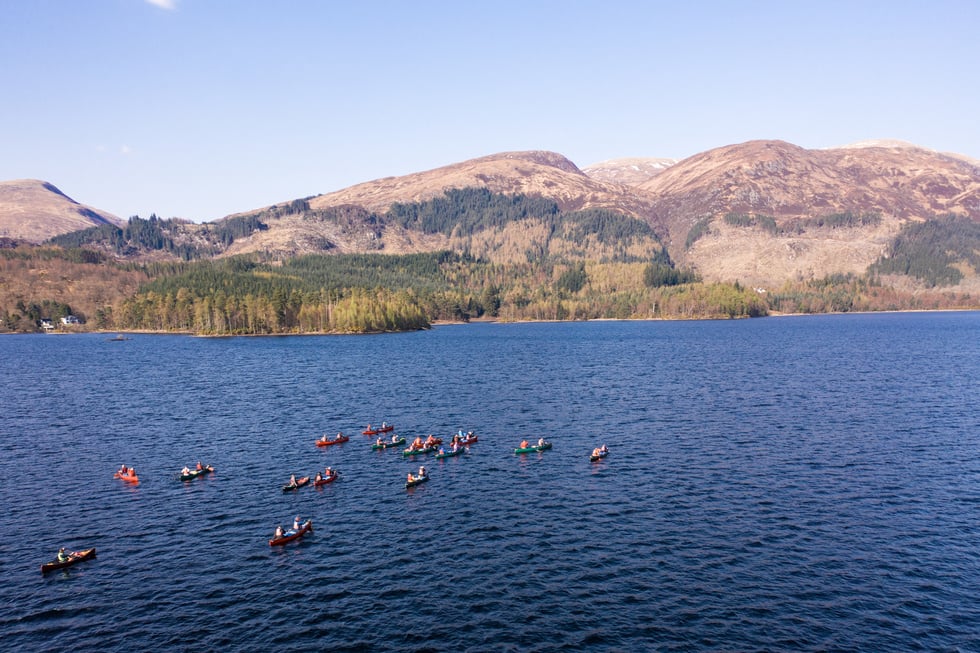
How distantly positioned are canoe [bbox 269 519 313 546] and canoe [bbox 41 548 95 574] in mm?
16805

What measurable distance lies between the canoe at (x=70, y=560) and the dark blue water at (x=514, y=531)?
0.85 metres

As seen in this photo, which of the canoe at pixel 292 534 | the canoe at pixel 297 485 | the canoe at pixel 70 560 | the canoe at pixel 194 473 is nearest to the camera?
the canoe at pixel 70 560

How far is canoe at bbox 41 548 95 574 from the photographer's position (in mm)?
59619

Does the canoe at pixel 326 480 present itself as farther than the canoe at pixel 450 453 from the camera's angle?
No

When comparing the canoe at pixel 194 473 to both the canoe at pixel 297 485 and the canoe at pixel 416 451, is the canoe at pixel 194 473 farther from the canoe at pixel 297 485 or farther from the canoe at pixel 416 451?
the canoe at pixel 416 451

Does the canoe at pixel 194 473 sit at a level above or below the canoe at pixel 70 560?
above

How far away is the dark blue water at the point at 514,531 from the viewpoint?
49.8 meters

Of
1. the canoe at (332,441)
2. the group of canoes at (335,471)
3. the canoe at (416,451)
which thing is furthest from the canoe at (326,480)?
the canoe at (332,441)

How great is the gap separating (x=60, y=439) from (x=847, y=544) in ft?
391

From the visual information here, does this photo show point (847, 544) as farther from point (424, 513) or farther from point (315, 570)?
point (315, 570)

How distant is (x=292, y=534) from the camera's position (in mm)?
66250

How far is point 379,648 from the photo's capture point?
47125 millimetres

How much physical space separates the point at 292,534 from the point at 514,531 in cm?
2300

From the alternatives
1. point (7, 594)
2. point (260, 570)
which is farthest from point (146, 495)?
point (260, 570)
